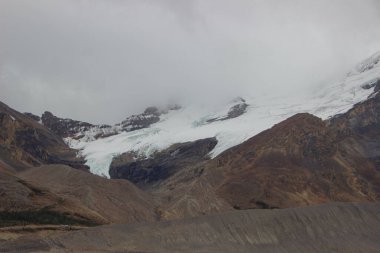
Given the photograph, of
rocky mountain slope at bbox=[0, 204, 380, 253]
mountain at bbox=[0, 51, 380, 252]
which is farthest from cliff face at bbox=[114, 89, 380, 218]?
rocky mountain slope at bbox=[0, 204, 380, 253]

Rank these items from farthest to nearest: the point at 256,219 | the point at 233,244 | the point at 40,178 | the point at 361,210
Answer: the point at 40,178
the point at 361,210
the point at 256,219
the point at 233,244

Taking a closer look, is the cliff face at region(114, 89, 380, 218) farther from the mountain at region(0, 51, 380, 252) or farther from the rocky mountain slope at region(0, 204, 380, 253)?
the rocky mountain slope at region(0, 204, 380, 253)

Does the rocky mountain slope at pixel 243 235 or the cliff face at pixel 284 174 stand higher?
the cliff face at pixel 284 174

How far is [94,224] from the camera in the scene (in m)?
93.0

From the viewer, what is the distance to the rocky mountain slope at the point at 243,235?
77625 mm

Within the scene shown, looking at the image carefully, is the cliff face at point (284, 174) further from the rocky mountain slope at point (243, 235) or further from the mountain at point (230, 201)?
the rocky mountain slope at point (243, 235)

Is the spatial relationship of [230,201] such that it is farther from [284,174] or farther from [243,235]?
[243,235]

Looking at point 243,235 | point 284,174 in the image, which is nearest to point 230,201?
→ point 284,174

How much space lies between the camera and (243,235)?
88438mm

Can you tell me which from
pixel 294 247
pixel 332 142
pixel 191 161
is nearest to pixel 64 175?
pixel 294 247

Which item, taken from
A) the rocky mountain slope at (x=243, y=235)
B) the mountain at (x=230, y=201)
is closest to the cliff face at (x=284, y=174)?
the mountain at (x=230, y=201)

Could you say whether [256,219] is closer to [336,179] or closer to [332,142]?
[336,179]

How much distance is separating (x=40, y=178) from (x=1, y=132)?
71571 millimetres

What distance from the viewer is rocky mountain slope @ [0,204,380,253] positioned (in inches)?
3056
